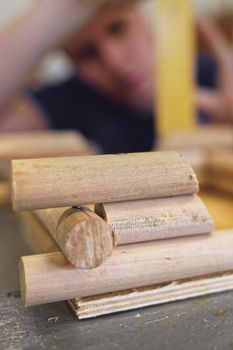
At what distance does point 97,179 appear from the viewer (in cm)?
55

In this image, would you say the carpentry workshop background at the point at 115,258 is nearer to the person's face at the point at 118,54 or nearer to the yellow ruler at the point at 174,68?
the yellow ruler at the point at 174,68

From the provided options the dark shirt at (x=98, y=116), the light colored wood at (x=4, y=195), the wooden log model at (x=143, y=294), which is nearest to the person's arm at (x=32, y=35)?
the dark shirt at (x=98, y=116)

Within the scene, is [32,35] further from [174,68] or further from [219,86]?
[219,86]

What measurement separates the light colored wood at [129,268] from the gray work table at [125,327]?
0.04 meters

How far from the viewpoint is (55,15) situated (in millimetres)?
1840


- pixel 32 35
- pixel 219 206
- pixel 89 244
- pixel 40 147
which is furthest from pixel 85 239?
pixel 32 35

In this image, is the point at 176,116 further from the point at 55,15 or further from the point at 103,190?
the point at 103,190

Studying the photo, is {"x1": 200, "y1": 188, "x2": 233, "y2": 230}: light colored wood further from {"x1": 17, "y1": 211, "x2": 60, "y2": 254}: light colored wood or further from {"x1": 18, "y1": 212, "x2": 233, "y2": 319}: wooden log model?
{"x1": 17, "y1": 211, "x2": 60, "y2": 254}: light colored wood

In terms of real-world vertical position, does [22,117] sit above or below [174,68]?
below

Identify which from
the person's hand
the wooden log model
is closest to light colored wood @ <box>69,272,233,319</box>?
the wooden log model

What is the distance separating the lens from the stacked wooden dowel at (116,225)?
0.52 metres

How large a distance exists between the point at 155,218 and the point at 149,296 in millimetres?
110

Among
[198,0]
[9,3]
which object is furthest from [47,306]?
[198,0]

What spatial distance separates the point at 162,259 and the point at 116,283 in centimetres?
7
